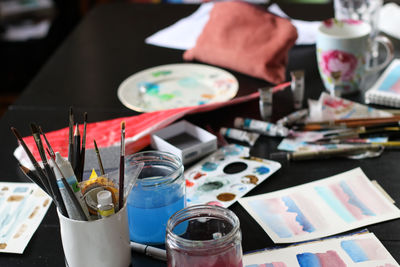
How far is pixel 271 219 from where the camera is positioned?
3.28 ft

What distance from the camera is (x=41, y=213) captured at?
1.05 meters

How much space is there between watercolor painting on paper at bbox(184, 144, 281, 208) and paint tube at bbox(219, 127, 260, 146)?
0.09 feet

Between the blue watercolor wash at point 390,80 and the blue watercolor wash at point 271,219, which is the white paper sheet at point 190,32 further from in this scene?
the blue watercolor wash at point 271,219

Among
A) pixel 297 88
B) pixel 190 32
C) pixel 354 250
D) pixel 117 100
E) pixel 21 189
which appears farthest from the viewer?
pixel 190 32

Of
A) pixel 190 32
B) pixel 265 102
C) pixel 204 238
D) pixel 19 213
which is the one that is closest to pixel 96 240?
pixel 204 238

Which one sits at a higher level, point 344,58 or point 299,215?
point 344,58

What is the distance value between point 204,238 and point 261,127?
0.47 meters

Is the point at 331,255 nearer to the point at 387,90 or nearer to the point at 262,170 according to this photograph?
the point at 262,170

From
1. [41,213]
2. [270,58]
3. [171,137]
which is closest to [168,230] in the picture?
[41,213]

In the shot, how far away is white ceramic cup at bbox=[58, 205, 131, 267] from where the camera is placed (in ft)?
2.69

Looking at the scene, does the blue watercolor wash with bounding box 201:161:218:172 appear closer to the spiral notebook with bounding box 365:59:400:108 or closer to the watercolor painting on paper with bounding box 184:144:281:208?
the watercolor painting on paper with bounding box 184:144:281:208

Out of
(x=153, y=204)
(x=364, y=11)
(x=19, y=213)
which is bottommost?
(x=19, y=213)

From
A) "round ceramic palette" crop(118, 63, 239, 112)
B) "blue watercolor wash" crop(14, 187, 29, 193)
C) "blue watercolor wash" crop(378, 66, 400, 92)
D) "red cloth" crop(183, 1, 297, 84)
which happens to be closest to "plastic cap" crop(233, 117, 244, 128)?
"round ceramic palette" crop(118, 63, 239, 112)

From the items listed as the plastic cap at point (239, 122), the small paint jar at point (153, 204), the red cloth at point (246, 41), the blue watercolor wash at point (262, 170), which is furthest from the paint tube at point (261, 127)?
the small paint jar at point (153, 204)
